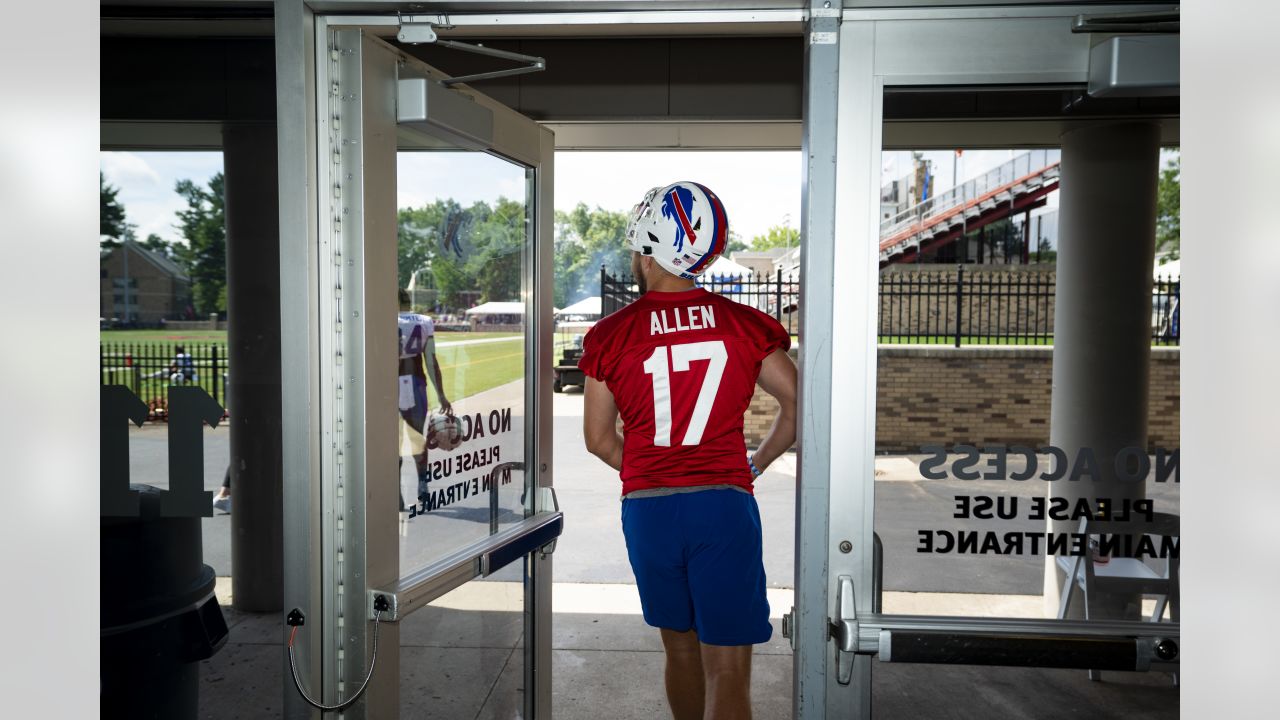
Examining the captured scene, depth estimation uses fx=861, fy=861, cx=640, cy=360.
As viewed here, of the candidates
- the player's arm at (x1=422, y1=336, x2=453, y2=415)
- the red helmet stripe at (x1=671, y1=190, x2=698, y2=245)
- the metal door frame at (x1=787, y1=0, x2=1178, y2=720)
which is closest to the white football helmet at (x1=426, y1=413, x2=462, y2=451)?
the player's arm at (x1=422, y1=336, x2=453, y2=415)

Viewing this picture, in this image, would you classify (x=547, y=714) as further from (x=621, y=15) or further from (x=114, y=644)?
(x=621, y=15)

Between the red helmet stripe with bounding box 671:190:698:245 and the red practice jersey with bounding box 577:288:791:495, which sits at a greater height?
the red helmet stripe with bounding box 671:190:698:245

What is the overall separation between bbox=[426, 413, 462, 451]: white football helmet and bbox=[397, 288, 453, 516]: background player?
0.04 metres

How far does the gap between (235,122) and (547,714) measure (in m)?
2.34

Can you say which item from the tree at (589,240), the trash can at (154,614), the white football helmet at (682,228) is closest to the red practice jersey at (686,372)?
the white football helmet at (682,228)

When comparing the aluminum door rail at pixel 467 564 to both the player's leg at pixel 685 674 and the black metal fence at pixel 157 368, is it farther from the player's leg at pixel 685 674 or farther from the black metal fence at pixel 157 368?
the black metal fence at pixel 157 368

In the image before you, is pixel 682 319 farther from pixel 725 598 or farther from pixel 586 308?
pixel 586 308

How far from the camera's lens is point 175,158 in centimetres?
230

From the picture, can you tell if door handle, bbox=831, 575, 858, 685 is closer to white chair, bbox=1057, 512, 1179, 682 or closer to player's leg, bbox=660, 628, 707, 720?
white chair, bbox=1057, 512, 1179, 682

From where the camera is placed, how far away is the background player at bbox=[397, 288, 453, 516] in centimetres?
235

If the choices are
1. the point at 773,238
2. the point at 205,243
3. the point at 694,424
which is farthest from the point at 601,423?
the point at 773,238
